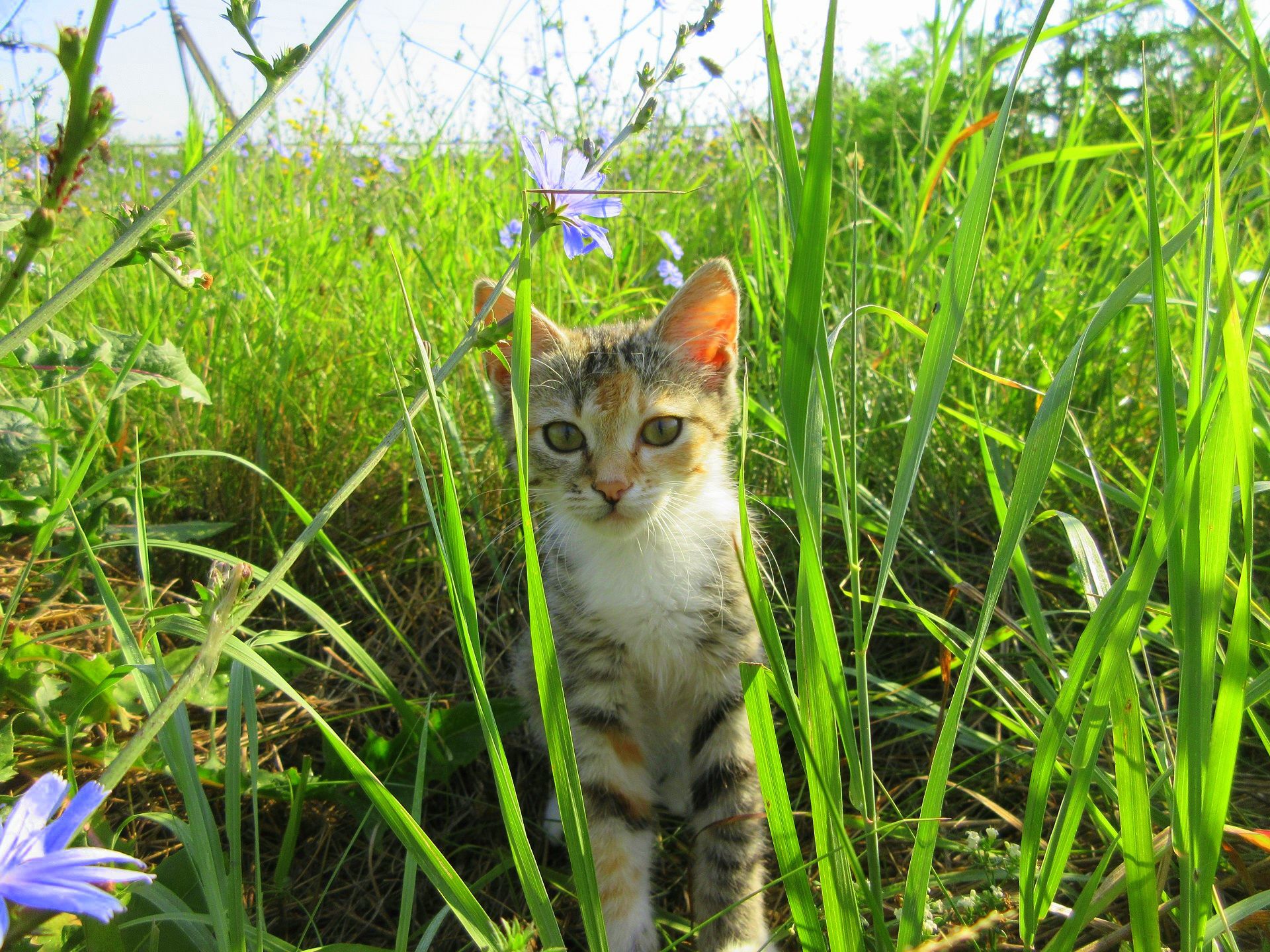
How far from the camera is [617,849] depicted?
1569mm

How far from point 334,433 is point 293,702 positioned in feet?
2.43

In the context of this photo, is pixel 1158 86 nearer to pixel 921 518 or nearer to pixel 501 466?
pixel 921 518

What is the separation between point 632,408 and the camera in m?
1.78

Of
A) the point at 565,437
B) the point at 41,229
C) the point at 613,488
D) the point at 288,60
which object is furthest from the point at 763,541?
the point at 41,229

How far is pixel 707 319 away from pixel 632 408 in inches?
11.2

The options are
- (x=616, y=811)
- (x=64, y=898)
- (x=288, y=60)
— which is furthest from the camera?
(x=616, y=811)

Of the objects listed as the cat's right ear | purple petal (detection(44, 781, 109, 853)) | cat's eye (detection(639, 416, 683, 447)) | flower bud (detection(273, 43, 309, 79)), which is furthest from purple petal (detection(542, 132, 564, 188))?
cat's eye (detection(639, 416, 683, 447))

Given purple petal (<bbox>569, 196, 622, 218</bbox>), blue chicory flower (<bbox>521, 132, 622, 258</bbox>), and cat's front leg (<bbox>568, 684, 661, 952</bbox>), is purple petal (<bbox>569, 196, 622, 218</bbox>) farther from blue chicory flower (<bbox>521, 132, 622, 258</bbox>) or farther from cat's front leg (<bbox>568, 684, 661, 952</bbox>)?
cat's front leg (<bbox>568, 684, 661, 952</bbox>)

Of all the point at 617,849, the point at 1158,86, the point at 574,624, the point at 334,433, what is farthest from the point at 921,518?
the point at 1158,86

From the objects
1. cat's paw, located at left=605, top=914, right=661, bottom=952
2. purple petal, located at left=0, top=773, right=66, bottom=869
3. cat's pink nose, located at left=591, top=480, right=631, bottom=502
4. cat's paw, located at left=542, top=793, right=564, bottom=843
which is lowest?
cat's paw, located at left=605, top=914, right=661, bottom=952

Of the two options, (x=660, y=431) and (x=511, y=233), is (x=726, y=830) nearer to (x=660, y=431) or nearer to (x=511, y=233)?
(x=660, y=431)

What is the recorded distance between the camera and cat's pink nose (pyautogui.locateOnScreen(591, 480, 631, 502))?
1671mm

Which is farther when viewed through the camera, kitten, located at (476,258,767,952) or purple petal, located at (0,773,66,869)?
kitten, located at (476,258,767,952)

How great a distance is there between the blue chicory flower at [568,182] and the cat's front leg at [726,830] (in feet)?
3.32
